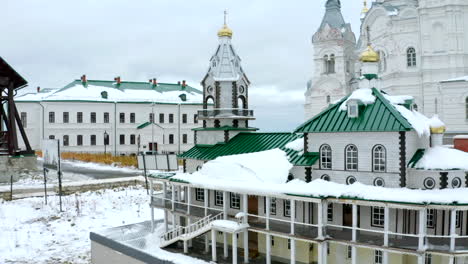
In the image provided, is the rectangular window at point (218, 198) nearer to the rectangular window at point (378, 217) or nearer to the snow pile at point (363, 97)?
the snow pile at point (363, 97)

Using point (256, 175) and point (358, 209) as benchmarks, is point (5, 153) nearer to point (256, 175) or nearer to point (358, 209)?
point (256, 175)

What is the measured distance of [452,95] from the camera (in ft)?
108

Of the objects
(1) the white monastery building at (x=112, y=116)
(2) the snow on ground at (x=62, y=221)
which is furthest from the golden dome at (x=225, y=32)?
(1) the white monastery building at (x=112, y=116)

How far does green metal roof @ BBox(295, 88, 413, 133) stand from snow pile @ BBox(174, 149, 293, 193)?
5.40 feet

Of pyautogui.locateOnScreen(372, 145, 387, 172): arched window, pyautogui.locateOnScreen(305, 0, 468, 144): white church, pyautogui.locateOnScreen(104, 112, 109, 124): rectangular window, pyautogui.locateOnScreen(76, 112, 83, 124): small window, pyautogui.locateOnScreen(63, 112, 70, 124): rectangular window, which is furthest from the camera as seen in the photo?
pyautogui.locateOnScreen(104, 112, 109, 124): rectangular window

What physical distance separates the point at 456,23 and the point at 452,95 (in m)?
6.17

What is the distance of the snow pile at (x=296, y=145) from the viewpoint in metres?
17.8

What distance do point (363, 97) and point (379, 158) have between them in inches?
93.3

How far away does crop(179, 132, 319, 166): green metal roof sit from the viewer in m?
19.5

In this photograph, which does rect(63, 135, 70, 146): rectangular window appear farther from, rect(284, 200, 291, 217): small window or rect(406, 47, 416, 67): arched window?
rect(284, 200, 291, 217): small window

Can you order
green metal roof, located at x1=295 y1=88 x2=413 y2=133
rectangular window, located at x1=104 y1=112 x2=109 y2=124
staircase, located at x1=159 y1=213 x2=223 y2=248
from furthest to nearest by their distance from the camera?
1. rectangular window, located at x1=104 y1=112 x2=109 y2=124
2. staircase, located at x1=159 y1=213 x2=223 y2=248
3. green metal roof, located at x1=295 y1=88 x2=413 y2=133

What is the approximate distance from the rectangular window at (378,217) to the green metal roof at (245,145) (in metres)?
3.92

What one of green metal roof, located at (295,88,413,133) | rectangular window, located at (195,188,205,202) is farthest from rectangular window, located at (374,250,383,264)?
rectangular window, located at (195,188,205,202)

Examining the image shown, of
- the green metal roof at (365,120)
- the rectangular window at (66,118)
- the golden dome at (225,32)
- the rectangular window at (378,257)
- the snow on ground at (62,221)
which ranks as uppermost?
the golden dome at (225,32)
